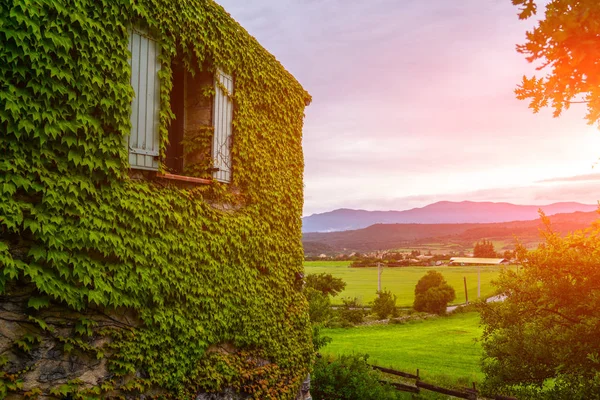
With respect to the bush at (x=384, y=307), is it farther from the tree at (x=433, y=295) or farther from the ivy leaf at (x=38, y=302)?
the ivy leaf at (x=38, y=302)

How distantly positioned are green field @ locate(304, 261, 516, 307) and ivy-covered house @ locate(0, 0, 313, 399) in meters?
44.4

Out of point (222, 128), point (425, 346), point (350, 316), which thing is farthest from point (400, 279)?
point (222, 128)

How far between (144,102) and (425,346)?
94.9 ft

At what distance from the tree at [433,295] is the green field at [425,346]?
173cm

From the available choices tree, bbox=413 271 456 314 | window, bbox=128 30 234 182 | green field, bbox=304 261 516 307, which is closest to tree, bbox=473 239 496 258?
green field, bbox=304 261 516 307

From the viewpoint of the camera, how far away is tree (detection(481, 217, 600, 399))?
895 cm

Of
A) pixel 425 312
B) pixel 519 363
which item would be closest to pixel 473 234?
pixel 425 312

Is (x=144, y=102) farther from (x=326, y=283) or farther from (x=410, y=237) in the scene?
(x=410, y=237)

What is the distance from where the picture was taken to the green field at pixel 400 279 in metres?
55.8

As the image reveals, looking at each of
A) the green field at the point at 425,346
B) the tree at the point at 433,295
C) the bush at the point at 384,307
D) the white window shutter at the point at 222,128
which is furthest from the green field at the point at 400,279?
the white window shutter at the point at 222,128

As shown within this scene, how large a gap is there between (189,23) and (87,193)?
3.26 metres

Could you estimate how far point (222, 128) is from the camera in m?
7.55

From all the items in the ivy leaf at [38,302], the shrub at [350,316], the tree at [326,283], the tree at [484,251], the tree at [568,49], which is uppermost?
the tree at [568,49]

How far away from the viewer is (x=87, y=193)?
16.9 feet
